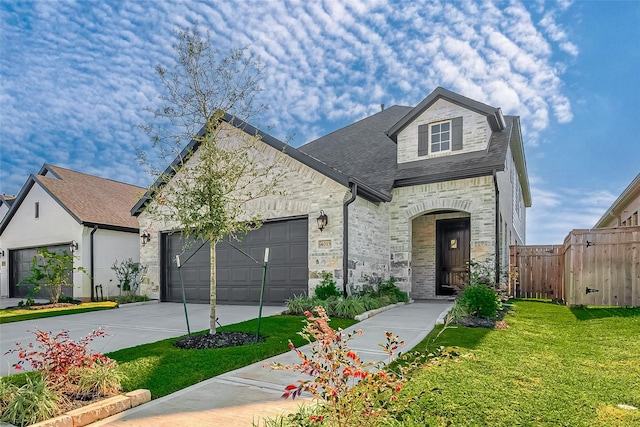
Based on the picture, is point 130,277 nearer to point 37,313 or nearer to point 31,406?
point 37,313

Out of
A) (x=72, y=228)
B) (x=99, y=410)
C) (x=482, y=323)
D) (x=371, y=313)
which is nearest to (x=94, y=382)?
(x=99, y=410)

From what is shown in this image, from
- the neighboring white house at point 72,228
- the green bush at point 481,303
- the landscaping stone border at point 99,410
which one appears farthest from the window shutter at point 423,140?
the landscaping stone border at point 99,410

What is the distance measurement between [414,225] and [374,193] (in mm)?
3324

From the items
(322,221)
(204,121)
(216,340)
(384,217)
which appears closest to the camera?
(216,340)

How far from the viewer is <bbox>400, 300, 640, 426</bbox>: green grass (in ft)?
10.7

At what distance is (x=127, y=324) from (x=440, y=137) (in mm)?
10143

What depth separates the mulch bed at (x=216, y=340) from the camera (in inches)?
236

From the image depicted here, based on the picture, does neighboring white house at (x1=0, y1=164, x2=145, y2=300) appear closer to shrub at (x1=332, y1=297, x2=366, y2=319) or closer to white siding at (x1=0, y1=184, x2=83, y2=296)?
white siding at (x1=0, y1=184, x2=83, y2=296)

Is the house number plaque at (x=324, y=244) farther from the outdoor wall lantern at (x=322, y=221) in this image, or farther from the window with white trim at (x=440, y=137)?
the window with white trim at (x=440, y=137)

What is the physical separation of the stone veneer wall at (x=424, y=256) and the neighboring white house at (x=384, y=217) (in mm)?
34

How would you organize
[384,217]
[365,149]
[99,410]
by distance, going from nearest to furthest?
[99,410]
[384,217]
[365,149]

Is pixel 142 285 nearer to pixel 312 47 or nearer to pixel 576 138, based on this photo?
pixel 312 47

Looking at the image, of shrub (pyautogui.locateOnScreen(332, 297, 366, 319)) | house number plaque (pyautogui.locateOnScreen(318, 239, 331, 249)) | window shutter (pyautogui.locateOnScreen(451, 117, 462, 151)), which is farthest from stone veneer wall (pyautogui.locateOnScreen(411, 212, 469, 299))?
shrub (pyautogui.locateOnScreen(332, 297, 366, 319))

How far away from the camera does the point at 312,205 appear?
34.7ft
